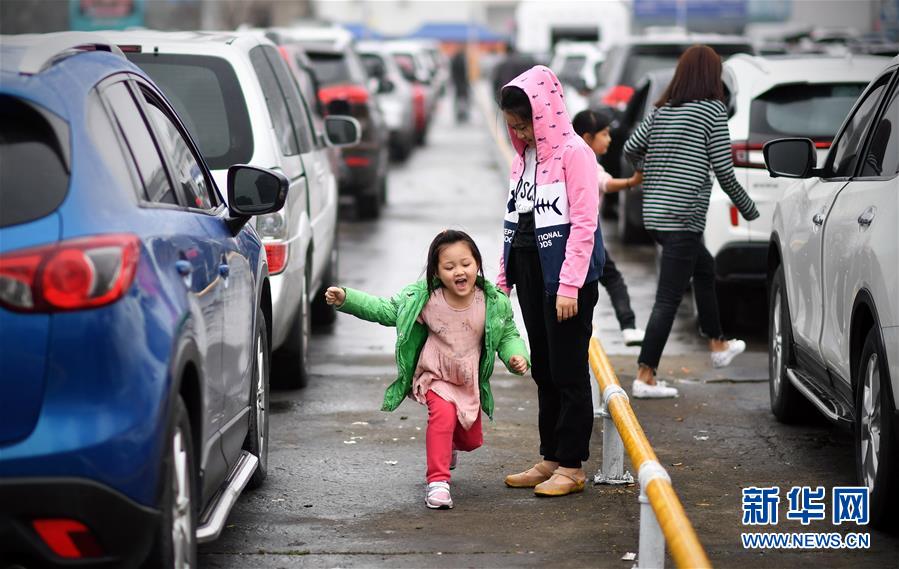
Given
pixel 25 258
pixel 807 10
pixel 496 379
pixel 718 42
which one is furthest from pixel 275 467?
pixel 807 10

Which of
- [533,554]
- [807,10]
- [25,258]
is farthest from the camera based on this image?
[807,10]

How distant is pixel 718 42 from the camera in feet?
55.8

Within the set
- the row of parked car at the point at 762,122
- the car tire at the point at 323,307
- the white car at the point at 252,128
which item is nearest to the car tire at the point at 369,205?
the car tire at the point at 323,307

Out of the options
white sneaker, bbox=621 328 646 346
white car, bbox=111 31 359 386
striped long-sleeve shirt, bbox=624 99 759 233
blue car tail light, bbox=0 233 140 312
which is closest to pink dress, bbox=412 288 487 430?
white car, bbox=111 31 359 386

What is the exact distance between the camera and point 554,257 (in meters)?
6.13

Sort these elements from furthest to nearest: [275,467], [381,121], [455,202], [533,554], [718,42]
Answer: [455,202] < [381,121] < [718,42] < [275,467] < [533,554]

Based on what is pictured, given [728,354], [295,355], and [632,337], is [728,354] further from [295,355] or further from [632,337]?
[295,355]

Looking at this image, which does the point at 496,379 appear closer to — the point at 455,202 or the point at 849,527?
the point at 849,527

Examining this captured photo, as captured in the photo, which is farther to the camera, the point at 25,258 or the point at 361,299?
the point at 361,299

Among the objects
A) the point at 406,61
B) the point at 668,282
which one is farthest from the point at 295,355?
the point at 406,61

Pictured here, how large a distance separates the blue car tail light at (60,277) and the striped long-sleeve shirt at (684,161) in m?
4.75

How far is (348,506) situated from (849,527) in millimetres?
1942

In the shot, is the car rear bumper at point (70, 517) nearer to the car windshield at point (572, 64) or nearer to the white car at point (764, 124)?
the white car at point (764, 124)

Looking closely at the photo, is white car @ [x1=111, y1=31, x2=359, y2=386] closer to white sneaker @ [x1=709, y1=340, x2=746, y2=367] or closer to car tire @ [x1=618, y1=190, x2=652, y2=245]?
white sneaker @ [x1=709, y1=340, x2=746, y2=367]
